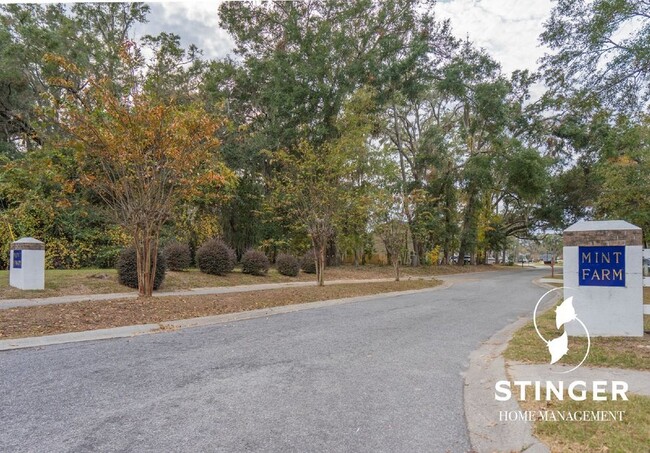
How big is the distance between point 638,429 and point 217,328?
19.1 feet

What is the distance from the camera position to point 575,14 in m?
9.88

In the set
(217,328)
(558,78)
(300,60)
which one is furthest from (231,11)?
(217,328)

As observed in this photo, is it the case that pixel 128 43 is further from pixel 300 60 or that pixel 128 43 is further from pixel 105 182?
pixel 300 60

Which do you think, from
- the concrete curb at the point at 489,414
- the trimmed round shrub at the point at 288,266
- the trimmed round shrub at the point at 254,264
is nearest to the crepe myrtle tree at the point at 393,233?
the trimmed round shrub at the point at 288,266

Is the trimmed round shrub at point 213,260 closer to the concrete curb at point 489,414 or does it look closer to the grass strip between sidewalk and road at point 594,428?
the concrete curb at point 489,414

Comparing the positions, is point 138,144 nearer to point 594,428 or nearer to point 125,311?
point 125,311

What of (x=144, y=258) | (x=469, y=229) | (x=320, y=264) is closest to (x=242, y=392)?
(x=144, y=258)

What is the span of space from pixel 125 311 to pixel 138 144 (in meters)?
3.68

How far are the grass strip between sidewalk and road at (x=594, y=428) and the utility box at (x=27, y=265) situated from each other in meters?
11.0

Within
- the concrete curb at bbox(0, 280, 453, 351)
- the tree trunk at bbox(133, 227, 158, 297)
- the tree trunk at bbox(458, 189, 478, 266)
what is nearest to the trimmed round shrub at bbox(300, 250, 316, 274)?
the concrete curb at bbox(0, 280, 453, 351)

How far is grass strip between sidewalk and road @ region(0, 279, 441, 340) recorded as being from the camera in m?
6.54

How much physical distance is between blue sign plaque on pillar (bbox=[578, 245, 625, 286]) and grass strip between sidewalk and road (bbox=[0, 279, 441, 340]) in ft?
20.4

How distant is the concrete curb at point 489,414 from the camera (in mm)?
2922

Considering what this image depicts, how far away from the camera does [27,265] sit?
33.0 feet
